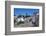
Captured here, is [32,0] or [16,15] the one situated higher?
[32,0]

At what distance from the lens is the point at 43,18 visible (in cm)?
123

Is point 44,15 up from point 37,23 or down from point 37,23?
up
